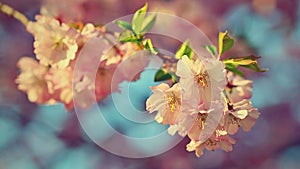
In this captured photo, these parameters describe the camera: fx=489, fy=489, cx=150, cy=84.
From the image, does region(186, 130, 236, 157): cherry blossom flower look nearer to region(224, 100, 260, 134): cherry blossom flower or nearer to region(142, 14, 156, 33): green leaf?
region(224, 100, 260, 134): cherry blossom flower

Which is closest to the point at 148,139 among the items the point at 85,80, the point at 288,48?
the point at 85,80

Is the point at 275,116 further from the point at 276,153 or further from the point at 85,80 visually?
the point at 85,80

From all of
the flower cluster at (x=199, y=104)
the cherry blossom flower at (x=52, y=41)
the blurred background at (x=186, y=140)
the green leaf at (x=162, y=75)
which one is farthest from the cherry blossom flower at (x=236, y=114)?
the blurred background at (x=186, y=140)

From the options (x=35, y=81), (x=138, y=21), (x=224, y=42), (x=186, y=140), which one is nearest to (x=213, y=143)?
(x=224, y=42)

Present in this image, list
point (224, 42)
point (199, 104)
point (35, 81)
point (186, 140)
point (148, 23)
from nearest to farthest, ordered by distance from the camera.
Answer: point (199, 104) → point (224, 42) → point (148, 23) → point (35, 81) → point (186, 140)

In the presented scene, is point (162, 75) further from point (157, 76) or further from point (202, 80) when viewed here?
point (202, 80)

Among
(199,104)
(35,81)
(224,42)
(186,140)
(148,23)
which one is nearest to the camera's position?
(199,104)
